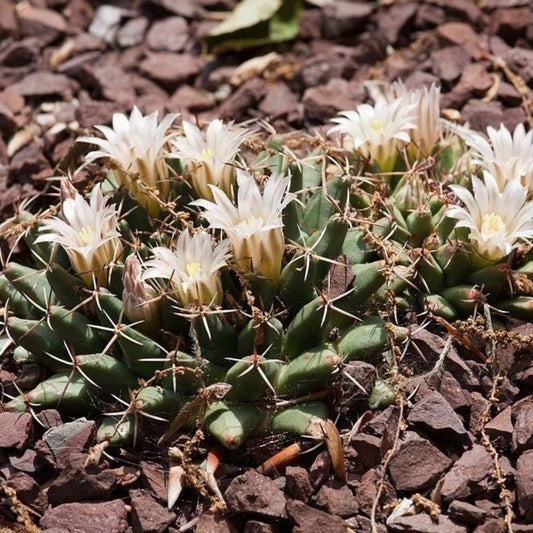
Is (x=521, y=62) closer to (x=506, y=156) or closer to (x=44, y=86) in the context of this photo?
(x=506, y=156)

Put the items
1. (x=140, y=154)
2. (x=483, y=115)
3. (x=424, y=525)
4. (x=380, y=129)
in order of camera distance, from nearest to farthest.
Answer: (x=424, y=525) < (x=140, y=154) < (x=380, y=129) < (x=483, y=115)

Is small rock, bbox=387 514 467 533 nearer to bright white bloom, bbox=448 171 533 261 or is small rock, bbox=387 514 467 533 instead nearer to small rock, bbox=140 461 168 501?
small rock, bbox=140 461 168 501

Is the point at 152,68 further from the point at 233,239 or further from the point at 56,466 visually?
the point at 56,466

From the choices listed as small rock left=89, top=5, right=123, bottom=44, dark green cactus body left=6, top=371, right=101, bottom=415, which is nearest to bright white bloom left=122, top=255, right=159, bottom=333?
dark green cactus body left=6, top=371, right=101, bottom=415

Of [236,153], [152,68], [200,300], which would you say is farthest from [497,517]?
[152,68]

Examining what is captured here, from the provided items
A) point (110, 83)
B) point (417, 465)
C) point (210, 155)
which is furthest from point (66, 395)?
point (110, 83)
